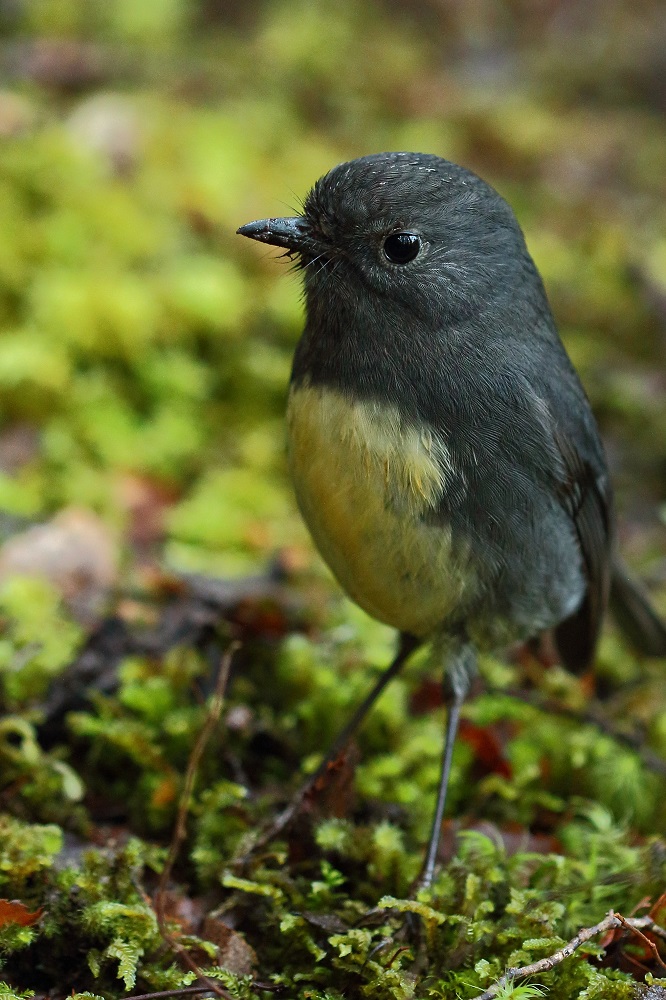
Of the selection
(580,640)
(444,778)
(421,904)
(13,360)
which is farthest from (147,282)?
(421,904)

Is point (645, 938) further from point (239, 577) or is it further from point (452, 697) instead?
point (239, 577)

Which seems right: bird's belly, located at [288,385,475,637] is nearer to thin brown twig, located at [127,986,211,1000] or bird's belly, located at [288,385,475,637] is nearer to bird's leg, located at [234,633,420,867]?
bird's leg, located at [234,633,420,867]

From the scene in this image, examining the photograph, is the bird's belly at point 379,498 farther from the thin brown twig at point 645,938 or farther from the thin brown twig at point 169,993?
the thin brown twig at point 169,993

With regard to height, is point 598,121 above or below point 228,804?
above

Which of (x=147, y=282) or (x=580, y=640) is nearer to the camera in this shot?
(x=580, y=640)

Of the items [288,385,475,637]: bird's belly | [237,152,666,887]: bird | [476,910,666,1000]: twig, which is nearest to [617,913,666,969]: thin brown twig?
[476,910,666,1000]: twig

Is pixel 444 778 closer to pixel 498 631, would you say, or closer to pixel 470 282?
pixel 498 631
